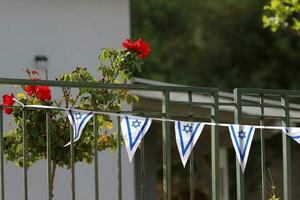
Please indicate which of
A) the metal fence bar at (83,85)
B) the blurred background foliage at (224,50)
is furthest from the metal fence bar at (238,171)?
the blurred background foliage at (224,50)

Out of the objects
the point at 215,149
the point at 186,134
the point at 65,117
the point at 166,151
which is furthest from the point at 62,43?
the point at 186,134

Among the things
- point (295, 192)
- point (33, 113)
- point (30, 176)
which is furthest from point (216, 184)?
point (295, 192)

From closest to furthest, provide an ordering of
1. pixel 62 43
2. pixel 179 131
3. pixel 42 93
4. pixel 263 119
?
pixel 179 131, pixel 42 93, pixel 263 119, pixel 62 43

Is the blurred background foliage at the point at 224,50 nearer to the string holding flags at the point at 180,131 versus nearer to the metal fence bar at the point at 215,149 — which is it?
the metal fence bar at the point at 215,149

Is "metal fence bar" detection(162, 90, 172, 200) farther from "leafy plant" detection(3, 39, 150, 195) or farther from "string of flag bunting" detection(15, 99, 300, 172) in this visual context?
"leafy plant" detection(3, 39, 150, 195)

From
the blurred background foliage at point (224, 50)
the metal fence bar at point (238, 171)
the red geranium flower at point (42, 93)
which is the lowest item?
the metal fence bar at point (238, 171)

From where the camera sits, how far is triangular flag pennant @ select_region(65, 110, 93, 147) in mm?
6891

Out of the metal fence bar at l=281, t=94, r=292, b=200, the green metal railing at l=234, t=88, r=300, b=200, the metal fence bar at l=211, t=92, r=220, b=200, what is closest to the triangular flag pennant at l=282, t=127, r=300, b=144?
the green metal railing at l=234, t=88, r=300, b=200

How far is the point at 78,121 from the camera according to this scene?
691 centimetres

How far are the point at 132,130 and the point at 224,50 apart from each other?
71.7ft

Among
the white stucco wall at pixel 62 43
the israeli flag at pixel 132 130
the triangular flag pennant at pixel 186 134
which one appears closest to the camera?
the israeli flag at pixel 132 130

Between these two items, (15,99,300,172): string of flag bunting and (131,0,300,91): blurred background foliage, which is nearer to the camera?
(15,99,300,172): string of flag bunting

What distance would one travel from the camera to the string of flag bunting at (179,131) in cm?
693

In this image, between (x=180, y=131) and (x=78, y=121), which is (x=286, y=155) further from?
(x=78, y=121)
